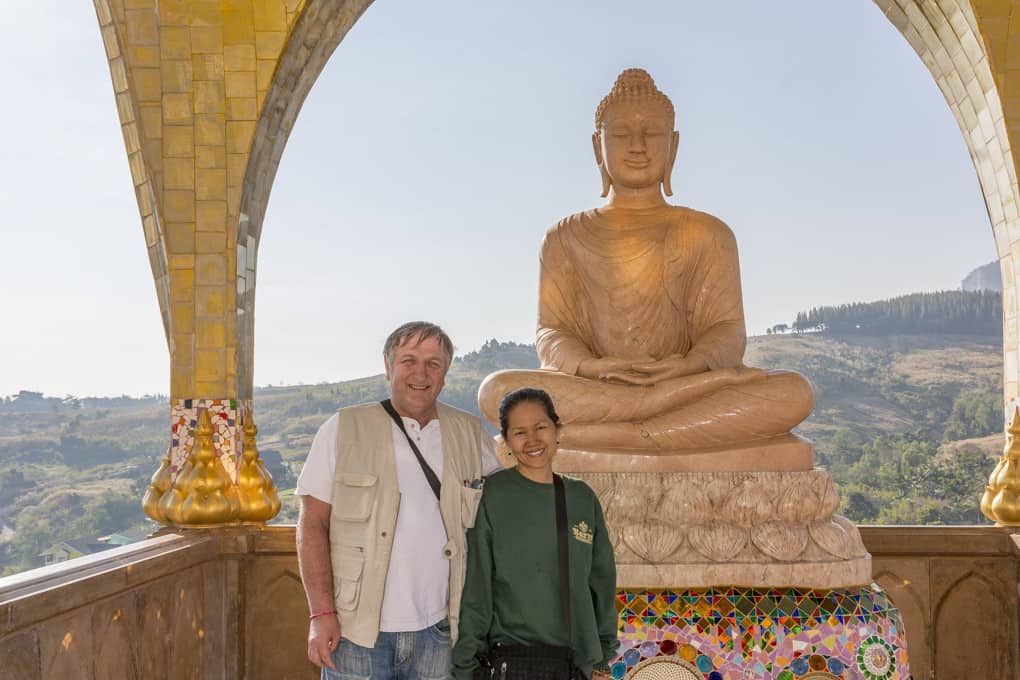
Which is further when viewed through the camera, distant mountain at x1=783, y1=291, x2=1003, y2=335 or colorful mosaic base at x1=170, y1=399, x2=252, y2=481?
distant mountain at x1=783, y1=291, x2=1003, y2=335

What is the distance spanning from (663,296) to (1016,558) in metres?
1.85

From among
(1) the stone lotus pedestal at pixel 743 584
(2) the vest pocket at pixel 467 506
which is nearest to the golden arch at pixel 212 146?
(1) the stone lotus pedestal at pixel 743 584

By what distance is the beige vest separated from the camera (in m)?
2.38

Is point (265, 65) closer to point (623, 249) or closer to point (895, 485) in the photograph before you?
point (623, 249)

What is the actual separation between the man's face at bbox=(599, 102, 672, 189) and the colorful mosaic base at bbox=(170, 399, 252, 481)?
208cm

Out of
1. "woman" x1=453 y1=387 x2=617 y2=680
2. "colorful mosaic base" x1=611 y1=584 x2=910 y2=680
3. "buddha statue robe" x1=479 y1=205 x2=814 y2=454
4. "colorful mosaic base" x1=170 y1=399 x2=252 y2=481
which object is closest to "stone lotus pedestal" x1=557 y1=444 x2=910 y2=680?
"colorful mosaic base" x1=611 y1=584 x2=910 y2=680

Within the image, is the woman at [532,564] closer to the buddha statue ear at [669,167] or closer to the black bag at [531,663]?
the black bag at [531,663]

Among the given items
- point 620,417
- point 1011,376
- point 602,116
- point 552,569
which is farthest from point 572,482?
point 1011,376

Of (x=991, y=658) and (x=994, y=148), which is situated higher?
(x=994, y=148)

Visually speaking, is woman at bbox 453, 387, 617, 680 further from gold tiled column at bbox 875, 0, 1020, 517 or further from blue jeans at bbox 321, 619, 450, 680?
gold tiled column at bbox 875, 0, 1020, 517

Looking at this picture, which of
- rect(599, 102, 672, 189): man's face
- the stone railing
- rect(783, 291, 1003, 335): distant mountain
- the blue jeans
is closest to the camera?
the blue jeans

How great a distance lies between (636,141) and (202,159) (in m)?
2.02

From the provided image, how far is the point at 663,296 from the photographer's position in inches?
192

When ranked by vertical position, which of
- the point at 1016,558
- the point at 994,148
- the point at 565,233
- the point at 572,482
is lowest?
the point at 1016,558
